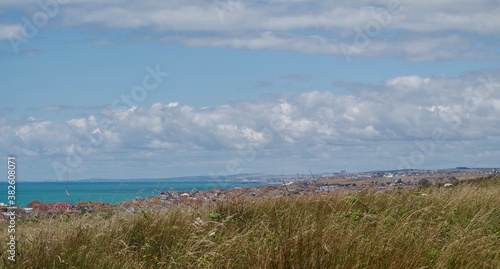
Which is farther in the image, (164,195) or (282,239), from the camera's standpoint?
(164,195)

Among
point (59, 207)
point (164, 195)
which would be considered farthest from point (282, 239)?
point (59, 207)

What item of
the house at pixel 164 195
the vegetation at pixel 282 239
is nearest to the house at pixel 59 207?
the house at pixel 164 195

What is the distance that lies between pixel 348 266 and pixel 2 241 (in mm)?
5301

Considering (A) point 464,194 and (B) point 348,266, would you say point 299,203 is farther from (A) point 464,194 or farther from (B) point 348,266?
(B) point 348,266

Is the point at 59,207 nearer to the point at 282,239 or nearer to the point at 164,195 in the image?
the point at 164,195

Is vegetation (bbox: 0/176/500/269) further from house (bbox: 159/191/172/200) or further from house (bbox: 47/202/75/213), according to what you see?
house (bbox: 47/202/75/213)

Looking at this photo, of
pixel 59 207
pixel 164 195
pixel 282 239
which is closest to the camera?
pixel 282 239

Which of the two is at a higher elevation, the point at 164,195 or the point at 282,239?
the point at 164,195

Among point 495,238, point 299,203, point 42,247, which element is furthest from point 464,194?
point 42,247

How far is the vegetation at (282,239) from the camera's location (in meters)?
7.42

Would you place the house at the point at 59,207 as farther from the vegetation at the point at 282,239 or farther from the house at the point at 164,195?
the vegetation at the point at 282,239

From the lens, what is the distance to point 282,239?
762 centimetres

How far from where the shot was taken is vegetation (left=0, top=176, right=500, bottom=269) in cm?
742

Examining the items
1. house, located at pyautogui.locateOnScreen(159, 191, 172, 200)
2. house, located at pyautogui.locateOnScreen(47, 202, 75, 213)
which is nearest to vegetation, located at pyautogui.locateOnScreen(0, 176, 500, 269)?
house, located at pyautogui.locateOnScreen(159, 191, 172, 200)
